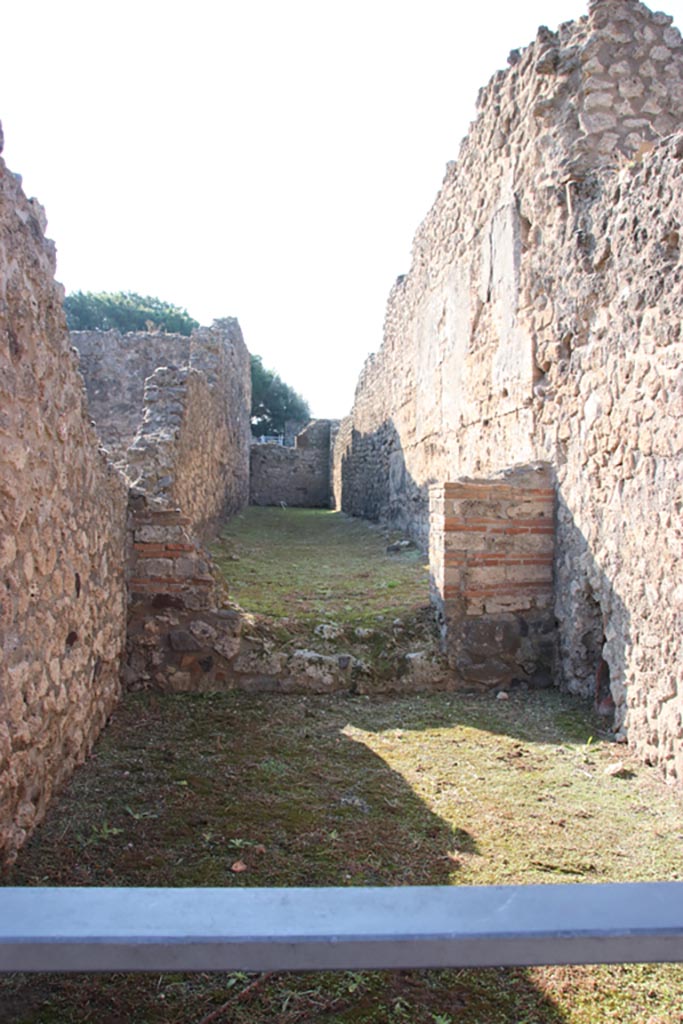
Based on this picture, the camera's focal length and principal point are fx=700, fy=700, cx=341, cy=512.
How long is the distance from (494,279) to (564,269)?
1367 mm

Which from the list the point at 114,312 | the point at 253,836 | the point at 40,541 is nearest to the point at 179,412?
the point at 40,541

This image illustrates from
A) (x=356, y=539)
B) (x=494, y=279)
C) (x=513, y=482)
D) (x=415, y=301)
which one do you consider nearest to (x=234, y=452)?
(x=356, y=539)

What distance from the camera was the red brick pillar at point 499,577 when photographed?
4746mm

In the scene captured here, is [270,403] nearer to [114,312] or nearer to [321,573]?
[114,312]

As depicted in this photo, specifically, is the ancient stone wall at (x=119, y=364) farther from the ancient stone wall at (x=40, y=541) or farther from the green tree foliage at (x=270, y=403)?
the green tree foliage at (x=270, y=403)

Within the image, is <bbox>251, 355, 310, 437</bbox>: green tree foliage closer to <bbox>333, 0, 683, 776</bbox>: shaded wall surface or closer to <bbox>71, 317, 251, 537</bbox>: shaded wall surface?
<bbox>71, 317, 251, 537</bbox>: shaded wall surface

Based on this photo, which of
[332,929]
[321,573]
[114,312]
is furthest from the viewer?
[114,312]

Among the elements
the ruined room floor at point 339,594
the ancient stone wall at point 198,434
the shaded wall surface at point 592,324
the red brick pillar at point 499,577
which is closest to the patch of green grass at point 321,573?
the ruined room floor at point 339,594

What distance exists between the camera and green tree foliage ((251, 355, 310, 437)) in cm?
4278

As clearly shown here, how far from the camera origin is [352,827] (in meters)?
2.83

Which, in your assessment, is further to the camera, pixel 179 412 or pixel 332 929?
pixel 179 412

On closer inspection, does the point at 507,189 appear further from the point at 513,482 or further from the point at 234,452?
the point at 234,452

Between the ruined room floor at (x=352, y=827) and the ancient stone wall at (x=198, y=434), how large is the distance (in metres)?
1.71

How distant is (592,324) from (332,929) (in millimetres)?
4181
